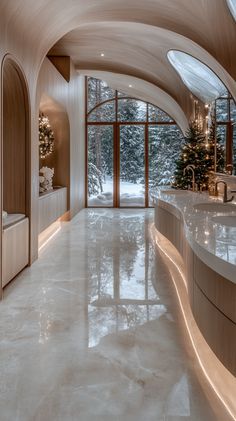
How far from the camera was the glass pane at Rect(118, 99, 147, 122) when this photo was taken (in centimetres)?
1264

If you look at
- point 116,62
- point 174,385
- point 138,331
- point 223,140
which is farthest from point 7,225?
point 116,62

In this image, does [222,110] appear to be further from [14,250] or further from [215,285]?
[215,285]

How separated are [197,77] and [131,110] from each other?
527 cm

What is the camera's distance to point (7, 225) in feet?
14.5

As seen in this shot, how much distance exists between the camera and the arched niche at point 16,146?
5043 mm

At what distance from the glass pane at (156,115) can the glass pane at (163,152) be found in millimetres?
210

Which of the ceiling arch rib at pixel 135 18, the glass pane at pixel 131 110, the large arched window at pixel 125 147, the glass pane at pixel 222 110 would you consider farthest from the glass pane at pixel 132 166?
the ceiling arch rib at pixel 135 18

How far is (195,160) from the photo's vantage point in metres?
7.41

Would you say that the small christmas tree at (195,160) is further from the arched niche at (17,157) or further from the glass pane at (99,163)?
the glass pane at (99,163)

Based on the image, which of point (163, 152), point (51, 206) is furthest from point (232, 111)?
point (163, 152)

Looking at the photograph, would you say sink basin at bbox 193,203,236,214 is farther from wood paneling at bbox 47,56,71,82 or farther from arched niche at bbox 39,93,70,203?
wood paneling at bbox 47,56,71,82

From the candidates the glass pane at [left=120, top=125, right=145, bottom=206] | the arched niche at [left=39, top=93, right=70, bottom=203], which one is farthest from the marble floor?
the glass pane at [left=120, top=125, right=145, bottom=206]

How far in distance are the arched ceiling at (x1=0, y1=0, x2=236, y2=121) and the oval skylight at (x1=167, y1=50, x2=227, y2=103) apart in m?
0.24

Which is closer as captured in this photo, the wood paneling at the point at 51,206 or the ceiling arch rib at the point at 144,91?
the wood paneling at the point at 51,206
